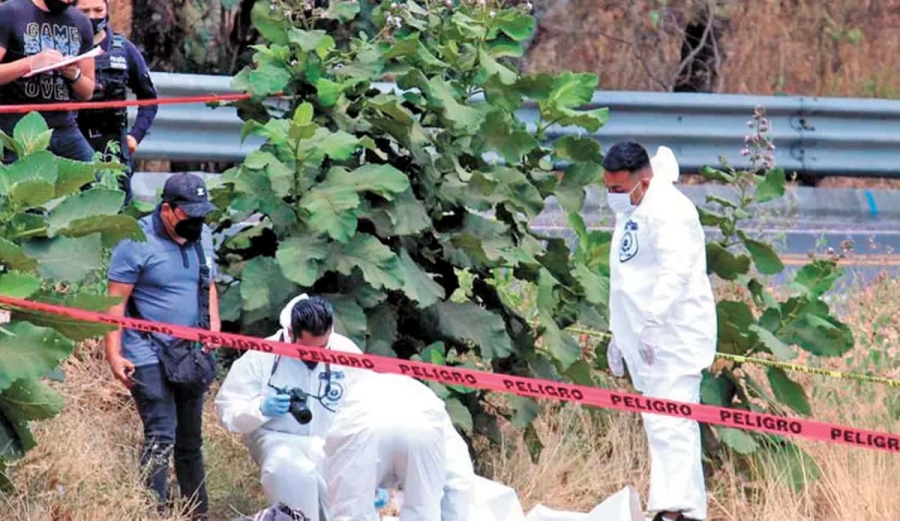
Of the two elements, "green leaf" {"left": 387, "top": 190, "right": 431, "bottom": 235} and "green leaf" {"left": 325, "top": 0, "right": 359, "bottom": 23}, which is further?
"green leaf" {"left": 325, "top": 0, "right": 359, "bottom": 23}

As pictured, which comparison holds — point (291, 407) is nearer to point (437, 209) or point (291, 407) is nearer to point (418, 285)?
point (418, 285)

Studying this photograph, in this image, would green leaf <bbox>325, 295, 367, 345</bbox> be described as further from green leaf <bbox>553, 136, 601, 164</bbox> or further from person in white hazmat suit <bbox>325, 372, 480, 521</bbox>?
green leaf <bbox>553, 136, 601, 164</bbox>

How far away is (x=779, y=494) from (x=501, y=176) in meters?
1.77

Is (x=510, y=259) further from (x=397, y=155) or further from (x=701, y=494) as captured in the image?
(x=701, y=494)

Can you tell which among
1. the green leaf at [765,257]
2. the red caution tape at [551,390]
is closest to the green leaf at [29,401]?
the red caution tape at [551,390]

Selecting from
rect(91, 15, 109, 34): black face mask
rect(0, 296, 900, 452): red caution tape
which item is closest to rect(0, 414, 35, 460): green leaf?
rect(0, 296, 900, 452): red caution tape

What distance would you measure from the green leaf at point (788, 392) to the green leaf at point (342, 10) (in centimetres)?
240

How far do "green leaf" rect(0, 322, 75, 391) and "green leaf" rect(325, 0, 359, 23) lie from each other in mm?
2328

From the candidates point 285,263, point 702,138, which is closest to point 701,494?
point 285,263

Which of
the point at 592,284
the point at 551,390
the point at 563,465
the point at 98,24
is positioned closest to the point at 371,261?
the point at 592,284

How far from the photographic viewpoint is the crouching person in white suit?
22.3 feet

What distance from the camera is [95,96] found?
9023 mm

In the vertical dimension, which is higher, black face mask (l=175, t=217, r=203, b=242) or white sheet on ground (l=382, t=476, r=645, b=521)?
black face mask (l=175, t=217, r=203, b=242)

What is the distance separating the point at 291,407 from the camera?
684 cm
